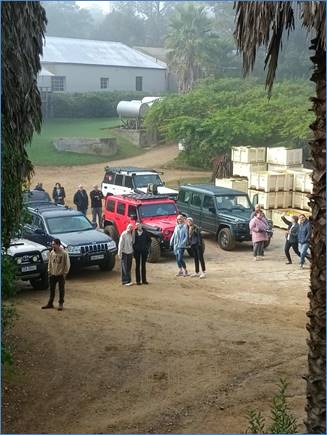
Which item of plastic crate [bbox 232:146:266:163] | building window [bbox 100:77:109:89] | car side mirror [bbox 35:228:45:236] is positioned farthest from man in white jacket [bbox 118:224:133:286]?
building window [bbox 100:77:109:89]

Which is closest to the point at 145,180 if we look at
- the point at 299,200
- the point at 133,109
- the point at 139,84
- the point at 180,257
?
the point at 299,200

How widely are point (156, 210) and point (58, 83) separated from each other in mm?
37031

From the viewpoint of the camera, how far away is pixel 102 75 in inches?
2169

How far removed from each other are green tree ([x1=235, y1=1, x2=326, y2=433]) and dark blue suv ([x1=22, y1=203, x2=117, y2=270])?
10318mm

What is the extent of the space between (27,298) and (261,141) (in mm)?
22667

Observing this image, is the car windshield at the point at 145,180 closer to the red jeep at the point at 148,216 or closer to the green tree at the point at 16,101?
the red jeep at the point at 148,216

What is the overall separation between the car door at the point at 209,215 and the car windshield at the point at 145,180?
4.19 m

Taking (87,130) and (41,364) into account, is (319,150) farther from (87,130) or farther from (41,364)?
(87,130)

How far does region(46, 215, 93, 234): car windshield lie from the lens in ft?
57.0

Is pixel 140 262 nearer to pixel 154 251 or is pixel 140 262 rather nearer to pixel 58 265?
pixel 154 251

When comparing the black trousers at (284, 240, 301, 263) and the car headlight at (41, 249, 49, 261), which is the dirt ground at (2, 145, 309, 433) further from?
the black trousers at (284, 240, 301, 263)

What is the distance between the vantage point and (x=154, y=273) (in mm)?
17094

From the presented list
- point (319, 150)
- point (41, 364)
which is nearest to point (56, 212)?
point (41, 364)

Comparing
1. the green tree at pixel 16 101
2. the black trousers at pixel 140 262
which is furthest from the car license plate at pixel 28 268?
the green tree at pixel 16 101
